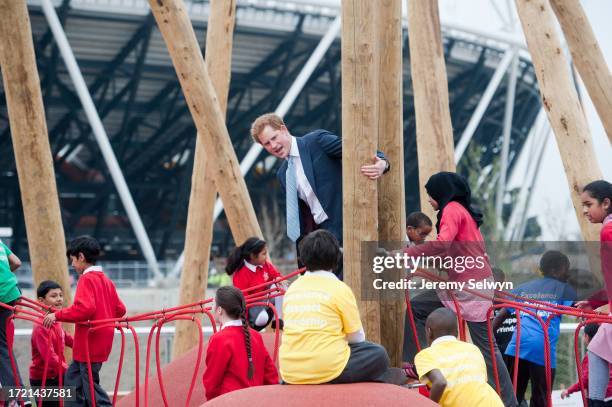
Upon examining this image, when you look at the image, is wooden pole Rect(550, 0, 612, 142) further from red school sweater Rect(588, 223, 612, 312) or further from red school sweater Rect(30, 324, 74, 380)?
red school sweater Rect(30, 324, 74, 380)

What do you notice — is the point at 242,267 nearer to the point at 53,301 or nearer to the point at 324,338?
the point at 53,301

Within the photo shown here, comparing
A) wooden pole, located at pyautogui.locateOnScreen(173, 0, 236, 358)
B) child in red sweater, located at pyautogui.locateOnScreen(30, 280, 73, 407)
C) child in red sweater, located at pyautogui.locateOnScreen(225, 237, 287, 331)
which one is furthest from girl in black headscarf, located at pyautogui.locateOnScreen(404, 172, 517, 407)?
wooden pole, located at pyautogui.locateOnScreen(173, 0, 236, 358)

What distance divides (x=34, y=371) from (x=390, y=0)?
400cm

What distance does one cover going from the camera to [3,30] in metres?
8.05

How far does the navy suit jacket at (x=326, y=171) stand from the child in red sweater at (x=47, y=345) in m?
2.29

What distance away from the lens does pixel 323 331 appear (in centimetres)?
503

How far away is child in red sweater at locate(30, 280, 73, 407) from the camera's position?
24.7 feet

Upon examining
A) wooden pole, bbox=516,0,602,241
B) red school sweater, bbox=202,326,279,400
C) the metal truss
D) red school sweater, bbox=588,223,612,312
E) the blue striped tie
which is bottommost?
red school sweater, bbox=202,326,279,400

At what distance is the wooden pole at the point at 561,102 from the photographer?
27.5ft

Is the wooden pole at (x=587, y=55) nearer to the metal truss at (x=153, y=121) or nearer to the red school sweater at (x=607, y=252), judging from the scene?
the red school sweater at (x=607, y=252)

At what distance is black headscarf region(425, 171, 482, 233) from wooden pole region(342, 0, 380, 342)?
46 cm

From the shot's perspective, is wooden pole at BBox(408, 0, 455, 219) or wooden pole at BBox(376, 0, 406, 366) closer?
wooden pole at BBox(376, 0, 406, 366)

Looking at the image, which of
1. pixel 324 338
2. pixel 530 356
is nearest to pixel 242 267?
pixel 530 356

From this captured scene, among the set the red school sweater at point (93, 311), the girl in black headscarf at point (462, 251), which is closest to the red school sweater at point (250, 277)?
the red school sweater at point (93, 311)
